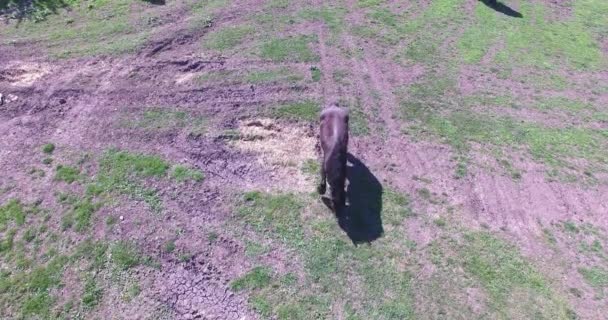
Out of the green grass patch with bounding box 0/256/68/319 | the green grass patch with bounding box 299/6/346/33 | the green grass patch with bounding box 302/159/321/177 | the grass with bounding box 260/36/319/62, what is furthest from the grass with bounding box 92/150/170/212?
the green grass patch with bounding box 299/6/346/33

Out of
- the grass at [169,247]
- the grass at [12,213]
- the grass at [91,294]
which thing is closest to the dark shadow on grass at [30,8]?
the grass at [12,213]

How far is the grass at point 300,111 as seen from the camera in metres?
16.1

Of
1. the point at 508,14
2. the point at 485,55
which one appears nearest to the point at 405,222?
the point at 485,55

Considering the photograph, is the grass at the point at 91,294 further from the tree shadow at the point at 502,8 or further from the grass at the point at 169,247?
the tree shadow at the point at 502,8

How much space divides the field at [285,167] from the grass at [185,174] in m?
0.04

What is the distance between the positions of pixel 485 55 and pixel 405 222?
1149 centimetres

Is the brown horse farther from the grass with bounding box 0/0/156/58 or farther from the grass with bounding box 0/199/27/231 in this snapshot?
the grass with bounding box 0/0/156/58

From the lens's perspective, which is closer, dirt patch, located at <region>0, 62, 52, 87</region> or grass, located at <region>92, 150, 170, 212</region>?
grass, located at <region>92, 150, 170, 212</region>

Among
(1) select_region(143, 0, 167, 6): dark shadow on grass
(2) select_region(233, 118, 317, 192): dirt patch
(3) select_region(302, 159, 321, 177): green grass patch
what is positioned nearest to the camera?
(2) select_region(233, 118, 317, 192): dirt patch

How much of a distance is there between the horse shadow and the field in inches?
2.3

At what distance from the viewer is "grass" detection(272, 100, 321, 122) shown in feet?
53.0

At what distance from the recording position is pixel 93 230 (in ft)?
40.2

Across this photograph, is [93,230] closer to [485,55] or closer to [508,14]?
[485,55]

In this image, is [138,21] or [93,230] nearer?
[93,230]
